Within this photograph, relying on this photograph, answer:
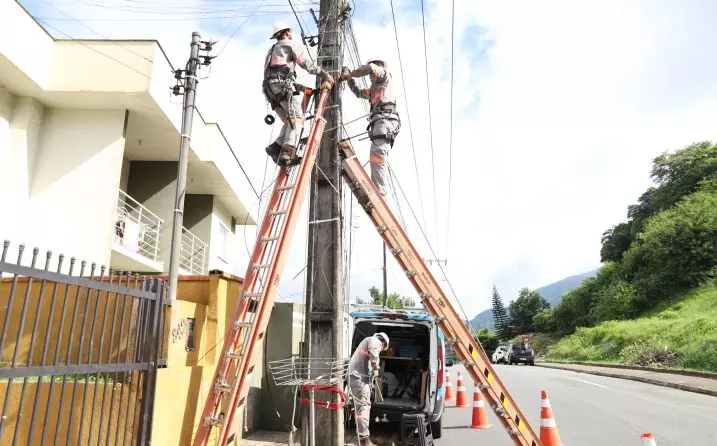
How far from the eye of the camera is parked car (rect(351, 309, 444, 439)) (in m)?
8.24

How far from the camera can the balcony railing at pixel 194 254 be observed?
16.6 metres

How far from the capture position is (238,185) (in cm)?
1877

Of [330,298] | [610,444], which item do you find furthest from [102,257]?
[610,444]

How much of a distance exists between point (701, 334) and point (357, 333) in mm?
19769

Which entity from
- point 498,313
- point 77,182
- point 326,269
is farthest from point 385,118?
point 498,313

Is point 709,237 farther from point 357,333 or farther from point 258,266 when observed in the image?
point 258,266

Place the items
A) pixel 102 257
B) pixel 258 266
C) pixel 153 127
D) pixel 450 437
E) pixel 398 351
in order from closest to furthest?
pixel 258 266
pixel 450 437
pixel 398 351
pixel 102 257
pixel 153 127

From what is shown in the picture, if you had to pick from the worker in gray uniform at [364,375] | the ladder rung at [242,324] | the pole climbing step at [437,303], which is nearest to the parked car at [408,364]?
the worker in gray uniform at [364,375]

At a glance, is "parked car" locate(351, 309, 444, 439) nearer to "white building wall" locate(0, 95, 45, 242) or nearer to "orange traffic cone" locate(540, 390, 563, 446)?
"orange traffic cone" locate(540, 390, 563, 446)

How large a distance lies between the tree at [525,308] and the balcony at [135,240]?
56107 mm

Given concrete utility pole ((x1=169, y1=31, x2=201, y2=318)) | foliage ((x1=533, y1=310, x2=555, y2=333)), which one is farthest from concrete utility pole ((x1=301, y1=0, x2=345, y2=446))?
foliage ((x1=533, y1=310, x2=555, y2=333))

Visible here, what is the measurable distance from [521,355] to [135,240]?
25278 mm

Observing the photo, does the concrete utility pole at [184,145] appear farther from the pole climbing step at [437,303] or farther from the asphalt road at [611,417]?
the asphalt road at [611,417]

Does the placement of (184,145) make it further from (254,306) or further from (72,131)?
(254,306)
